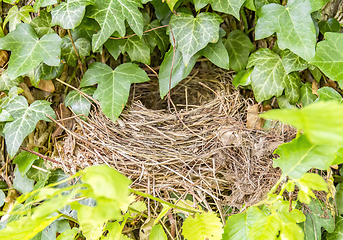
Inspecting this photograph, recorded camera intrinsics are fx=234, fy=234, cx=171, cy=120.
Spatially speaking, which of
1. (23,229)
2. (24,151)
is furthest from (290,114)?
(24,151)

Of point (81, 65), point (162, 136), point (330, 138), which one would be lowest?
point (162, 136)

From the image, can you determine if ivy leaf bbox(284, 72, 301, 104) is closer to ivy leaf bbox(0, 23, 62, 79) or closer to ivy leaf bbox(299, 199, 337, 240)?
ivy leaf bbox(299, 199, 337, 240)

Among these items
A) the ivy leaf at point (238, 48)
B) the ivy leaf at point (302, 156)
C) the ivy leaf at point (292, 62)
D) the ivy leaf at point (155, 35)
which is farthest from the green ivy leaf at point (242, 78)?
the ivy leaf at point (302, 156)

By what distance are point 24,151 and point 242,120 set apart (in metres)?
0.98

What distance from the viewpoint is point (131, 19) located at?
0.88 meters

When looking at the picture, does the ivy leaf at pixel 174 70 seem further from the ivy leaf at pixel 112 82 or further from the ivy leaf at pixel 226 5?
the ivy leaf at pixel 226 5

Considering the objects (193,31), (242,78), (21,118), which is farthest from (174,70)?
(21,118)

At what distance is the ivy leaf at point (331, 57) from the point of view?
834 millimetres

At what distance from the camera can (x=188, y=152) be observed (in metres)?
0.94

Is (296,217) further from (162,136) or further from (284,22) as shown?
(284,22)

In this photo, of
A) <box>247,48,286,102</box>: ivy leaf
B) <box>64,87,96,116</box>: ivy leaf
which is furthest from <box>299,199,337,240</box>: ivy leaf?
<box>64,87,96,116</box>: ivy leaf

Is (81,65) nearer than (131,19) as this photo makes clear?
No

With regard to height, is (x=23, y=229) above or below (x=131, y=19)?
below

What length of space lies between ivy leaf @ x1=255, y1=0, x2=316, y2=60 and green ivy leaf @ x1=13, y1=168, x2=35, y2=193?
1.17 m
